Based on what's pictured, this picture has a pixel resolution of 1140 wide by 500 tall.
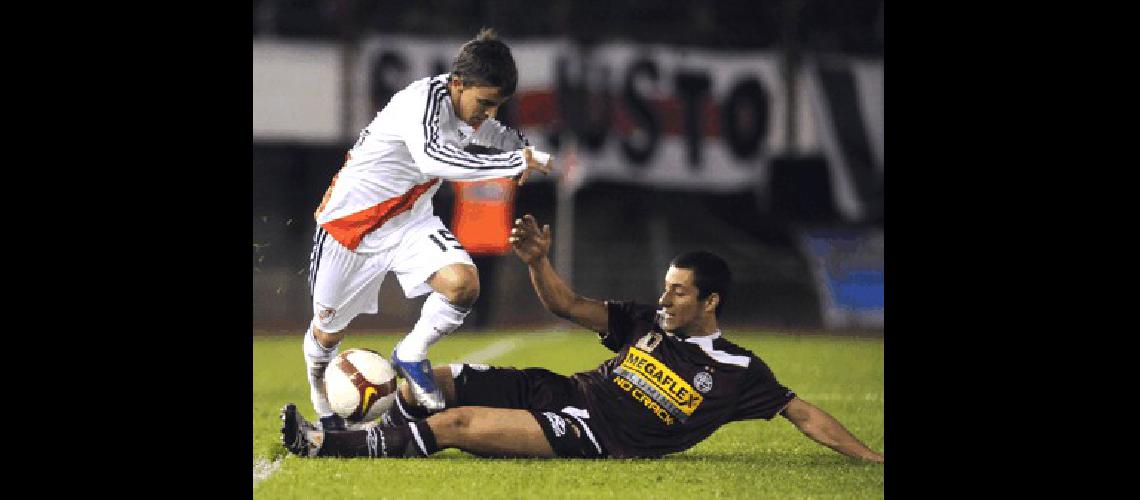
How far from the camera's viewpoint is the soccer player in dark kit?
6148 mm

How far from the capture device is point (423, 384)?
20.6 ft

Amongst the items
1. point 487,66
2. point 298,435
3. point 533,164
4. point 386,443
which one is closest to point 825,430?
point 533,164

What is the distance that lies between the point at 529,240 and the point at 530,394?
0.73m

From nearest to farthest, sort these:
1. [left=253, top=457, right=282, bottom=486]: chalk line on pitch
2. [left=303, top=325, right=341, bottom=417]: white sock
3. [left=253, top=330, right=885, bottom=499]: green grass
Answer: [left=253, top=330, right=885, bottom=499]: green grass
[left=253, top=457, right=282, bottom=486]: chalk line on pitch
[left=303, top=325, right=341, bottom=417]: white sock

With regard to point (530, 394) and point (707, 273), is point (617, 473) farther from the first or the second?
point (707, 273)

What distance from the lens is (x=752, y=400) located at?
6.33 meters

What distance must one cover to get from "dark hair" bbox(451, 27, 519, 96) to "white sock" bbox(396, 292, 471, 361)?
996 mm

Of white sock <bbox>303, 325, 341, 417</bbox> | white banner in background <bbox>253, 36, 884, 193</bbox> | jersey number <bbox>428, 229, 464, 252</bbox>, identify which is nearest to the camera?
jersey number <bbox>428, 229, 464, 252</bbox>

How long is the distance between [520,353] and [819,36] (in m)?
10.6

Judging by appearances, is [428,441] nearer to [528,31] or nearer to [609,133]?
[609,133]

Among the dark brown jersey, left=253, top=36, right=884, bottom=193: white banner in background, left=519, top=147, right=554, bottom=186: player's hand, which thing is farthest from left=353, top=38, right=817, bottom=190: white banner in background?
left=519, top=147, right=554, bottom=186: player's hand

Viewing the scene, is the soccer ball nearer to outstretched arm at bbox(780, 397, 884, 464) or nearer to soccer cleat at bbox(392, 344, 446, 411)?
soccer cleat at bbox(392, 344, 446, 411)

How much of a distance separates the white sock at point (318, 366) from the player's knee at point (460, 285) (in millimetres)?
897

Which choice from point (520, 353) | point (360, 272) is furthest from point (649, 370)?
point (520, 353)
